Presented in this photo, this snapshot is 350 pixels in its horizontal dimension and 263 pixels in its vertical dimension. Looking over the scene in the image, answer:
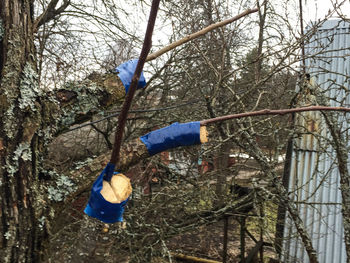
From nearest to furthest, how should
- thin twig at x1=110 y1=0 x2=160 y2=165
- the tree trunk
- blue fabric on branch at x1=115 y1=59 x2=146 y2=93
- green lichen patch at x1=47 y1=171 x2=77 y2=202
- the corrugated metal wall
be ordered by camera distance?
thin twig at x1=110 y1=0 x2=160 y2=165
the tree trunk
green lichen patch at x1=47 y1=171 x2=77 y2=202
blue fabric on branch at x1=115 y1=59 x2=146 y2=93
the corrugated metal wall

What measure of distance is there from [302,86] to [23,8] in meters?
2.81

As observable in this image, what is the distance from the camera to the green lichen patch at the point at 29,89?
1560 millimetres

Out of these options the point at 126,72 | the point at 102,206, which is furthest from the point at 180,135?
the point at 126,72

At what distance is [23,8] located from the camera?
5.38 ft

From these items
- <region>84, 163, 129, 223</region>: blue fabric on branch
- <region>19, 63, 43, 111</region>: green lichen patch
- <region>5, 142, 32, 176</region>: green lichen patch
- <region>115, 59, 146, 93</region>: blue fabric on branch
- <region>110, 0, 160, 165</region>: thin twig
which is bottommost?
<region>84, 163, 129, 223</region>: blue fabric on branch

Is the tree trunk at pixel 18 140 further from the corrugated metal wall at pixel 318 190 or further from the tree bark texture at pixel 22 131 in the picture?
the corrugated metal wall at pixel 318 190

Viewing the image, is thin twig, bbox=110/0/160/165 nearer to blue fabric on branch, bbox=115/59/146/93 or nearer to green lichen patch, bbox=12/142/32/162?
green lichen patch, bbox=12/142/32/162

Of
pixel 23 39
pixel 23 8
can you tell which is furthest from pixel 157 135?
pixel 23 8

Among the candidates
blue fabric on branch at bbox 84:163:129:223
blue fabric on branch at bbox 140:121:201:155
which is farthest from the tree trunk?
blue fabric on branch at bbox 140:121:201:155

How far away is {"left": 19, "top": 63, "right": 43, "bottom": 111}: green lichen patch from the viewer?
5.12ft

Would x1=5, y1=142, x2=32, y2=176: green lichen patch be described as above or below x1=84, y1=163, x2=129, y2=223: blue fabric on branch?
above

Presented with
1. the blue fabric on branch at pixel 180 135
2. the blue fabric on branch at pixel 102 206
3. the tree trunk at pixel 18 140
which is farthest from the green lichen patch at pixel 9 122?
the blue fabric on branch at pixel 180 135

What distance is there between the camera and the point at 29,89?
1.59 metres

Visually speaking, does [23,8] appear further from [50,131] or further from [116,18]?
[116,18]
